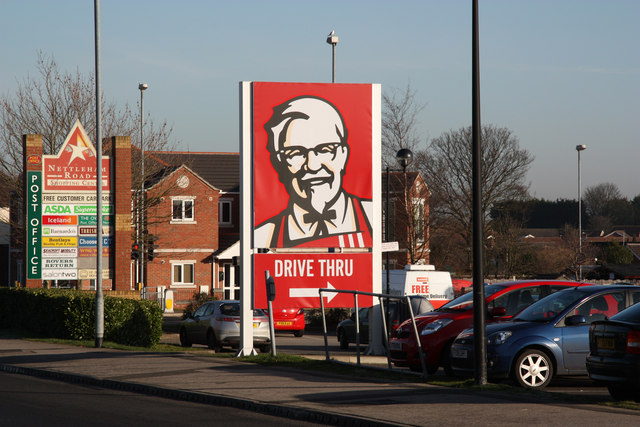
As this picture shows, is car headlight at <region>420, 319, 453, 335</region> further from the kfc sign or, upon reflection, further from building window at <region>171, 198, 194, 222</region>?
building window at <region>171, 198, 194, 222</region>

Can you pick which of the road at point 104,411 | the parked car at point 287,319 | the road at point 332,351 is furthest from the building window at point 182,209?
the road at point 104,411

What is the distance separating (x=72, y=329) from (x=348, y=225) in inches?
373

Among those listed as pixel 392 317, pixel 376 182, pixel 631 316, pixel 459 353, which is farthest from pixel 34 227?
pixel 631 316

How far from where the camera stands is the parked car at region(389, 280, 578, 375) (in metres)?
13.9

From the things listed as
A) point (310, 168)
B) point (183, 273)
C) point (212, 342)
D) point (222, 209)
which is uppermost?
point (222, 209)

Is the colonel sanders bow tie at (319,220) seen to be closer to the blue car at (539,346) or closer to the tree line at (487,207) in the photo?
the blue car at (539,346)

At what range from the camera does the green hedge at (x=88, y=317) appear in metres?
21.1

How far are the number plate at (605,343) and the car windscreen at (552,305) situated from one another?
2.16 meters

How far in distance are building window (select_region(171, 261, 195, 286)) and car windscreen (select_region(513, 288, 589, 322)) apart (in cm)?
3726

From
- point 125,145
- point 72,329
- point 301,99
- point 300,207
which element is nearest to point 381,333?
point 300,207

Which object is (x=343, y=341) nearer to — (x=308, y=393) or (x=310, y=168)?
(x=310, y=168)

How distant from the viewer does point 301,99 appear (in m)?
17.1

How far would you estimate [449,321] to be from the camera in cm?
1413

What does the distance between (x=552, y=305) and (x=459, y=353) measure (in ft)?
5.88
